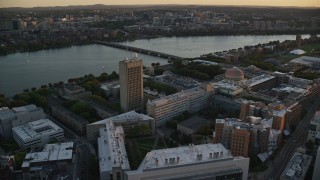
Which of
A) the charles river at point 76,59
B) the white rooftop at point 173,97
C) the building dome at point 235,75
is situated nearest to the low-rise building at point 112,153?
the white rooftop at point 173,97

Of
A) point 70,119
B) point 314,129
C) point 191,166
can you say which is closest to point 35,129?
point 70,119

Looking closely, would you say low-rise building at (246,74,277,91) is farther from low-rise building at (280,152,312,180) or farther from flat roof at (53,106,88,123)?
flat roof at (53,106,88,123)

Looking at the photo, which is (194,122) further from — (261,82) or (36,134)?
(261,82)

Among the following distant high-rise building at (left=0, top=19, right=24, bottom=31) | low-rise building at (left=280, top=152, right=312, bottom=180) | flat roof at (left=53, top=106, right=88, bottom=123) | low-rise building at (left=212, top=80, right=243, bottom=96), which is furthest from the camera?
distant high-rise building at (left=0, top=19, right=24, bottom=31)

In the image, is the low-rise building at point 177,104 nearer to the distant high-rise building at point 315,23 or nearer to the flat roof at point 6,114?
the flat roof at point 6,114

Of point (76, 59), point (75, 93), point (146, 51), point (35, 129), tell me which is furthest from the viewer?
point (146, 51)

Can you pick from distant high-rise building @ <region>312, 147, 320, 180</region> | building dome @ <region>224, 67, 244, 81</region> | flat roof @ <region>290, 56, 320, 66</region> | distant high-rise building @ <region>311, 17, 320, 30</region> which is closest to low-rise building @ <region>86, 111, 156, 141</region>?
distant high-rise building @ <region>312, 147, 320, 180</region>
